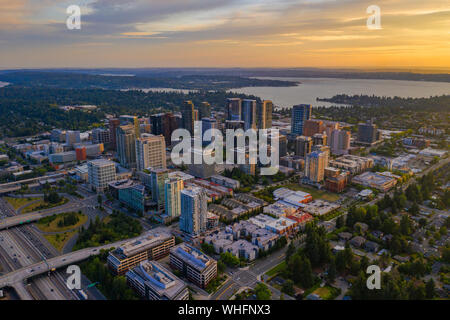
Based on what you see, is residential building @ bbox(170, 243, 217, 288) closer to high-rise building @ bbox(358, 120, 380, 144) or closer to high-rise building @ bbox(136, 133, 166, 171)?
high-rise building @ bbox(136, 133, 166, 171)

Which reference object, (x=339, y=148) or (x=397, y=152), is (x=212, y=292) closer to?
(x=339, y=148)

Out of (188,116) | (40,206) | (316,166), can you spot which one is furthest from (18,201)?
(316,166)

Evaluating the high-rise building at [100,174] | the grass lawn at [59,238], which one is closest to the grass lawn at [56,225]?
the grass lawn at [59,238]

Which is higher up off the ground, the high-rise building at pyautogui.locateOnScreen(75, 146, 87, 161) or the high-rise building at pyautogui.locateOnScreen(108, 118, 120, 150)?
the high-rise building at pyautogui.locateOnScreen(108, 118, 120, 150)

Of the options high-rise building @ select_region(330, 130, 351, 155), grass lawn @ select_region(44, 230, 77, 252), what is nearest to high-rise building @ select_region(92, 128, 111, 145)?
grass lawn @ select_region(44, 230, 77, 252)

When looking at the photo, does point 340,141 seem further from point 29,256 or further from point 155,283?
point 29,256

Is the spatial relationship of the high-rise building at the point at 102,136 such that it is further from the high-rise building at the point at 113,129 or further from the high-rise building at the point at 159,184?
the high-rise building at the point at 159,184

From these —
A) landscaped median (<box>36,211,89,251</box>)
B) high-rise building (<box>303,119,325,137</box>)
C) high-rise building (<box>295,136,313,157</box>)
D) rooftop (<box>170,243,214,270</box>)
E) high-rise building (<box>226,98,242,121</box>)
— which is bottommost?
landscaped median (<box>36,211,89,251</box>)
